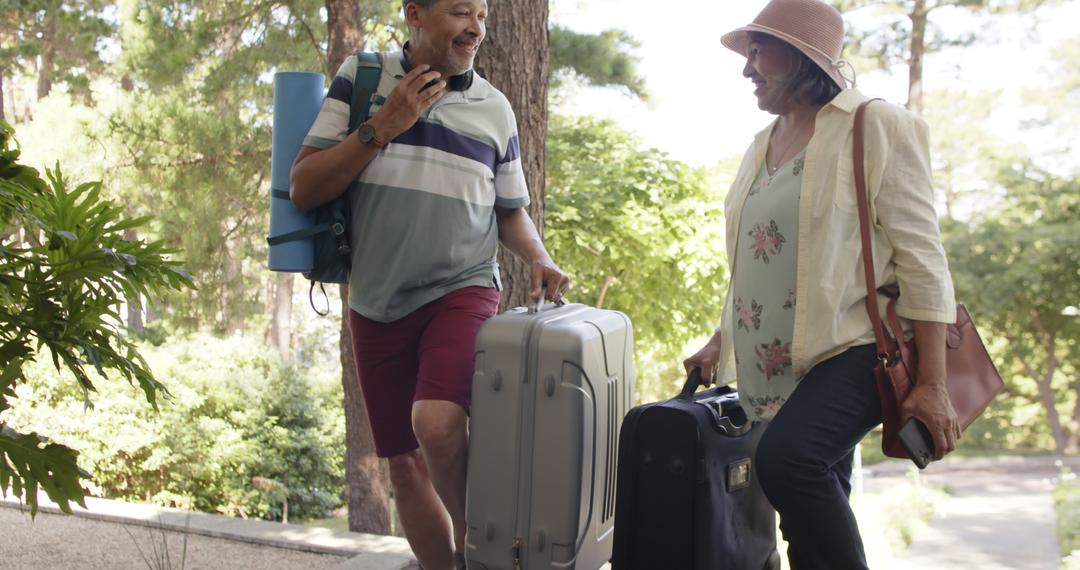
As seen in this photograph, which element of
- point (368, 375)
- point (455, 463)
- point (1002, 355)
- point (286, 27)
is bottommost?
point (1002, 355)

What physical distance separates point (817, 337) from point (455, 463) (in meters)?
0.91

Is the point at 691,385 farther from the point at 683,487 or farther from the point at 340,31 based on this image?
the point at 340,31

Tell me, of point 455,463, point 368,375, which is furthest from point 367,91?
point 455,463

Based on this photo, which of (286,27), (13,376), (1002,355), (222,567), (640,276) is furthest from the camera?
(1002,355)

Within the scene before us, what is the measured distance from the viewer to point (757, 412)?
2.45 m

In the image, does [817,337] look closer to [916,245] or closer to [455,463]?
[916,245]

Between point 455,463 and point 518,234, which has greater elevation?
point 518,234

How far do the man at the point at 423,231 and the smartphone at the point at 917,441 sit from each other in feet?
3.02

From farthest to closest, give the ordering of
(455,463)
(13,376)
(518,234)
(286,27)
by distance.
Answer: (286,27), (518,234), (455,463), (13,376)

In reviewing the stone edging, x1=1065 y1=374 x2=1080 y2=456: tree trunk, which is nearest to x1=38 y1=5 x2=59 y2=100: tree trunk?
the stone edging

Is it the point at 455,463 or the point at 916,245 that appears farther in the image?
the point at 455,463

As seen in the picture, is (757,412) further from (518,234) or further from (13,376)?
(13,376)

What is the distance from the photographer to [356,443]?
7215 millimetres

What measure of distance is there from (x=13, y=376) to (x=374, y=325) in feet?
2.67
